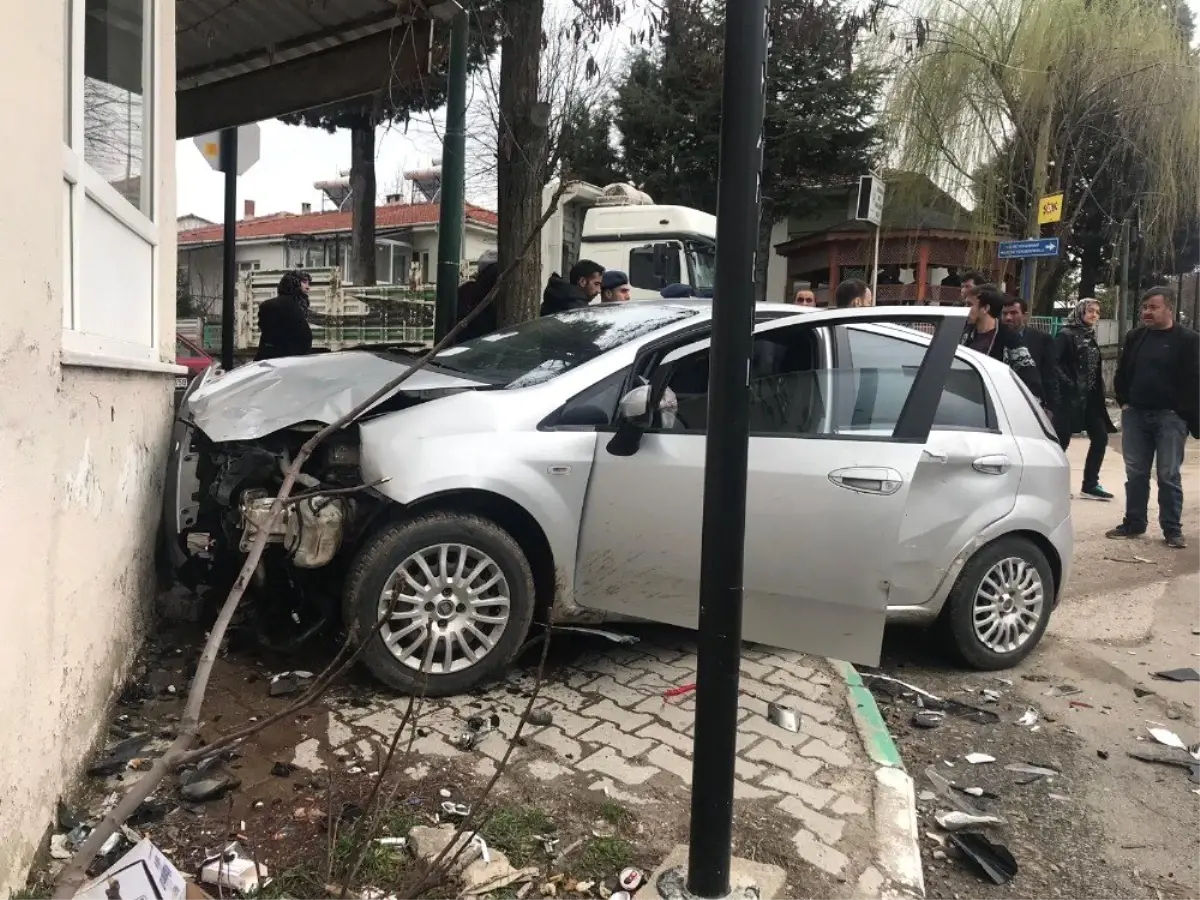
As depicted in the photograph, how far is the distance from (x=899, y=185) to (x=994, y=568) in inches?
684

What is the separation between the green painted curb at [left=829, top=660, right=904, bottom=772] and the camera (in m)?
3.52

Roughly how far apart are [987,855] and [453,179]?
5510 mm

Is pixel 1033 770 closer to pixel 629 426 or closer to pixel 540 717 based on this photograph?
pixel 540 717

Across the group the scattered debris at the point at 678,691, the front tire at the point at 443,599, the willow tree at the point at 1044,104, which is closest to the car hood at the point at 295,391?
the front tire at the point at 443,599

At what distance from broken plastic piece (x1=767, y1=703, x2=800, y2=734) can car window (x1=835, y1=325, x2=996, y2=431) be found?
1220mm

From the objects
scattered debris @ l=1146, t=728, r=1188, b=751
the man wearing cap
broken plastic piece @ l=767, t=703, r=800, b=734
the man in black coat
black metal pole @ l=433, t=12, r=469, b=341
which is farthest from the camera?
the man in black coat

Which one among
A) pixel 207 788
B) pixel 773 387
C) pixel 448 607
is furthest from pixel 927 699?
pixel 207 788

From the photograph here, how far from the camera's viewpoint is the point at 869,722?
3.83m

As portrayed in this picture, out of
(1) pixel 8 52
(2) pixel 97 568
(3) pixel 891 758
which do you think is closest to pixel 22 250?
(1) pixel 8 52

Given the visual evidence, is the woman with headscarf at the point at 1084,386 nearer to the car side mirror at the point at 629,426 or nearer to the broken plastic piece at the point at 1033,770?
the broken plastic piece at the point at 1033,770

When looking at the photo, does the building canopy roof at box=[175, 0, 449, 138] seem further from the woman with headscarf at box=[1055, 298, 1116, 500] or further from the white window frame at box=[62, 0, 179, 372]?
the woman with headscarf at box=[1055, 298, 1116, 500]

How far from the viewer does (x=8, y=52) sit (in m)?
2.23

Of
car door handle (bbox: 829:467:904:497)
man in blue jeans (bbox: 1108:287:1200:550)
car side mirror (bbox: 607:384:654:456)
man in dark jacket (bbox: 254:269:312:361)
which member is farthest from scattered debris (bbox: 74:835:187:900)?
man in blue jeans (bbox: 1108:287:1200:550)

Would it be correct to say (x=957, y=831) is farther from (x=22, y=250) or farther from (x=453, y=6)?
(x=453, y=6)
